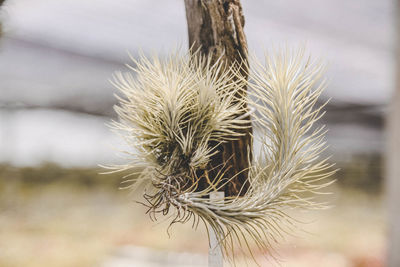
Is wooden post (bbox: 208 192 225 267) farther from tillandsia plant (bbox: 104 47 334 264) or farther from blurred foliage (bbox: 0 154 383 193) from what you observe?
blurred foliage (bbox: 0 154 383 193)

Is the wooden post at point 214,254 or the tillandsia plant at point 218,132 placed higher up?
the tillandsia plant at point 218,132

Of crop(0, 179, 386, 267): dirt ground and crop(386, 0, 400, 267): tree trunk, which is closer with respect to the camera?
crop(0, 179, 386, 267): dirt ground

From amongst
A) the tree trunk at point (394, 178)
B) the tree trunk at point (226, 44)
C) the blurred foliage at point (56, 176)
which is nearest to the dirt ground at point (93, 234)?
the blurred foliage at point (56, 176)

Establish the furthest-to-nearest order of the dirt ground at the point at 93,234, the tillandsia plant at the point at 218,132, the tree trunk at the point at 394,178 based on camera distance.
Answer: the tree trunk at the point at 394,178 < the dirt ground at the point at 93,234 < the tillandsia plant at the point at 218,132

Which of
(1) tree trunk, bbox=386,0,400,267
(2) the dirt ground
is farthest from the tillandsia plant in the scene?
(1) tree trunk, bbox=386,0,400,267

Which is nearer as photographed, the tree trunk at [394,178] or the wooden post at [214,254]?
the wooden post at [214,254]

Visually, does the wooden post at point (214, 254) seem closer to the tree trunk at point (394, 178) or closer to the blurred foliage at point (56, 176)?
the blurred foliage at point (56, 176)
